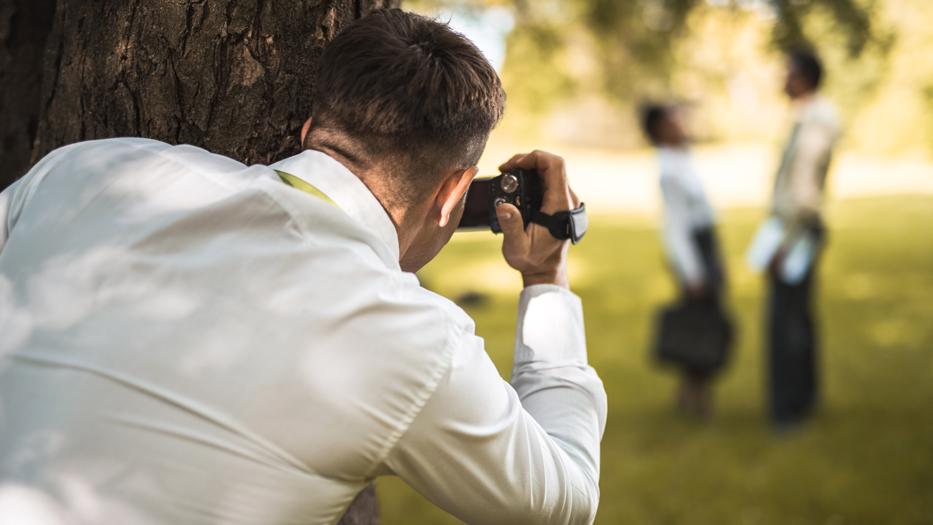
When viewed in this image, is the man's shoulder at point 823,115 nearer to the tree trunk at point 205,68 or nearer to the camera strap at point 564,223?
the camera strap at point 564,223

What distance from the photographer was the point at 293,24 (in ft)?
4.77

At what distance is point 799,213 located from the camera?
4.19 m

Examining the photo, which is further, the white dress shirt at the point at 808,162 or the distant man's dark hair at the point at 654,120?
the distant man's dark hair at the point at 654,120

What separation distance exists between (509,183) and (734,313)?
298 inches

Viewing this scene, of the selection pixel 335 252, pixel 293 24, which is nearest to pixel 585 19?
pixel 293 24

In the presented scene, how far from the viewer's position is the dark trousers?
14.2 ft

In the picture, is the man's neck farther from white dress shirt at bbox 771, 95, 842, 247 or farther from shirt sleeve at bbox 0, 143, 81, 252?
white dress shirt at bbox 771, 95, 842, 247

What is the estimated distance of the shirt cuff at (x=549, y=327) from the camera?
1.30 m

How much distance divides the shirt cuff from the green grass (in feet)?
7.87

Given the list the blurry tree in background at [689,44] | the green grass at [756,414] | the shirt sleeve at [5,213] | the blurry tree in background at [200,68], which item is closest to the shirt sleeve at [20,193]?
the shirt sleeve at [5,213]

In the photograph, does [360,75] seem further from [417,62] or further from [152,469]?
[152,469]

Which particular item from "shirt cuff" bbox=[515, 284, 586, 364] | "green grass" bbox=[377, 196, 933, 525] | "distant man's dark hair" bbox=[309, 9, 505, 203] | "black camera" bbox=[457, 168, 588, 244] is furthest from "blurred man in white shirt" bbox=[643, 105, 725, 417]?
"distant man's dark hair" bbox=[309, 9, 505, 203]

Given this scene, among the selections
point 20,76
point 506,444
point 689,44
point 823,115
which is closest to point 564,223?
point 506,444

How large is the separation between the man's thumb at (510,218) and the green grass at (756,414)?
244 centimetres
